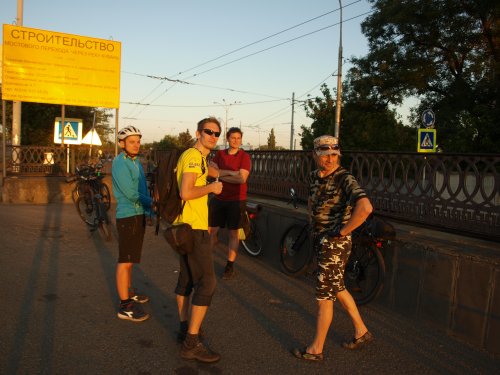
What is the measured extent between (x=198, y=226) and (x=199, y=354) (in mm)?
964

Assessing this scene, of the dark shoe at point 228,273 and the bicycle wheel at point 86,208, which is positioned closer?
the dark shoe at point 228,273

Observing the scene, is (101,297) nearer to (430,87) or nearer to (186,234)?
(186,234)

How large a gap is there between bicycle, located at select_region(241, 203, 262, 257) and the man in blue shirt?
276 cm

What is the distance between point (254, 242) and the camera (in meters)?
Answer: 7.27

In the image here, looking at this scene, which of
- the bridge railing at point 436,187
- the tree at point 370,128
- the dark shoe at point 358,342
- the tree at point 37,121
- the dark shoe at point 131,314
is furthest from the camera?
the tree at point 370,128

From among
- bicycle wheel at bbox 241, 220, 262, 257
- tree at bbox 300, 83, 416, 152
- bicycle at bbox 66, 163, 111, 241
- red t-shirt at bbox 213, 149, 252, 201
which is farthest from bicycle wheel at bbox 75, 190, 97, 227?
tree at bbox 300, 83, 416, 152

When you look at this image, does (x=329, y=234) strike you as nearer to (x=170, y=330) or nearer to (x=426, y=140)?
(x=170, y=330)

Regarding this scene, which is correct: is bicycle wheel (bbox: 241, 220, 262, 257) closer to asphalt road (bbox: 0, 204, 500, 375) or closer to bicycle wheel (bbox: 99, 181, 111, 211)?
asphalt road (bbox: 0, 204, 500, 375)

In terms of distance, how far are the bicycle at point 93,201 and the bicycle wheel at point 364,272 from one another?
442cm

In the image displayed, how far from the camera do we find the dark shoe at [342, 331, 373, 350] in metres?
3.96

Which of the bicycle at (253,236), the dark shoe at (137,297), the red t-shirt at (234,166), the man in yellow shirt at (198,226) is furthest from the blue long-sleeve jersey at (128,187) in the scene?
the bicycle at (253,236)

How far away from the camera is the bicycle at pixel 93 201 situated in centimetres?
814

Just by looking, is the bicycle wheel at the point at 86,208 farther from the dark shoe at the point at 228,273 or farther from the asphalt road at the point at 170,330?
the dark shoe at the point at 228,273

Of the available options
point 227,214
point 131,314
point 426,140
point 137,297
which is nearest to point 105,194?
point 227,214
